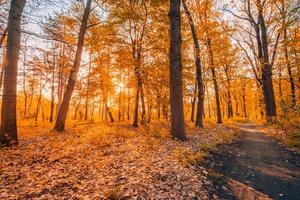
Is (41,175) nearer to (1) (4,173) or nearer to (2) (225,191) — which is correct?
(1) (4,173)

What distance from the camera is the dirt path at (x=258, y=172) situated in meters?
4.36

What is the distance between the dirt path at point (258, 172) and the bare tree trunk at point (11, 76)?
23.0 ft

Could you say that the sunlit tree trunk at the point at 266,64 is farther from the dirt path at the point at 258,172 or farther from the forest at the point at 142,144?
the dirt path at the point at 258,172

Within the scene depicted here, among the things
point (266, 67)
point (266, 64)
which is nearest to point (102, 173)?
point (266, 64)

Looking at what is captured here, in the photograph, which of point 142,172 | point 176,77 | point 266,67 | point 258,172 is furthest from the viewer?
point 266,67

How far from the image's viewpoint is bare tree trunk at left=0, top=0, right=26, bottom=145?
7.05 metres

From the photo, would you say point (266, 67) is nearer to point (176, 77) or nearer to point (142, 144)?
point (176, 77)

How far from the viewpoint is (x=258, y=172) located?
18.3 feet

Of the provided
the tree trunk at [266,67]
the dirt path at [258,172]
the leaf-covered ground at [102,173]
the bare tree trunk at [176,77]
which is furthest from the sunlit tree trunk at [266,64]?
the leaf-covered ground at [102,173]

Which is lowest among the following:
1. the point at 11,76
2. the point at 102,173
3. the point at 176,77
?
the point at 102,173

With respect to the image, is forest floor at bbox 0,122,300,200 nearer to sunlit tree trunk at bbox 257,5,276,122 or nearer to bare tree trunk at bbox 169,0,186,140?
bare tree trunk at bbox 169,0,186,140

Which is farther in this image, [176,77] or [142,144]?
[176,77]

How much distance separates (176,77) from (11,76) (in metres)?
6.13

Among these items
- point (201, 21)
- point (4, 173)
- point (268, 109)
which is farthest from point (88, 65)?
point (268, 109)
